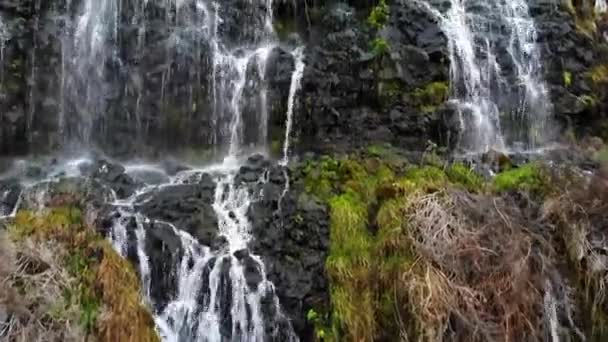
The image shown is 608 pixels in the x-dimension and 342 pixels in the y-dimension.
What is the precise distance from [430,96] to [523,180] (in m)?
2.92

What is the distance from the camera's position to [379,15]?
38.9ft

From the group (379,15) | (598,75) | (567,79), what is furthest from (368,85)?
(598,75)

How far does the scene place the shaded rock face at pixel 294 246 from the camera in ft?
25.2

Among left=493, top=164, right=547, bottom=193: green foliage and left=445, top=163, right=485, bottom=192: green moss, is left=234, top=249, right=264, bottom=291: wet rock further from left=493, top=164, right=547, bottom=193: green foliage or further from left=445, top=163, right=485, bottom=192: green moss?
left=493, top=164, right=547, bottom=193: green foliage

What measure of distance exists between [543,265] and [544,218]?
663 mm

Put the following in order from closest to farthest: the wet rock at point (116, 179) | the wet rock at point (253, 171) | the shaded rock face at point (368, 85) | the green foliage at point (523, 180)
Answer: the green foliage at point (523, 180)
the wet rock at point (116, 179)
the wet rock at point (253, 171)
the shaded rock face at point (368, 85)

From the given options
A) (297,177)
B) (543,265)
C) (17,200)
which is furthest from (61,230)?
(543,265)

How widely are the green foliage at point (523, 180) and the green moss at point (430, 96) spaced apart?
2464mm

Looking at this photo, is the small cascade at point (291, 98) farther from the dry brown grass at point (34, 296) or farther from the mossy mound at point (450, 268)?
the dry brown grass at point (34, 296)

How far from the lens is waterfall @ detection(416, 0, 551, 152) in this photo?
36.4 ft

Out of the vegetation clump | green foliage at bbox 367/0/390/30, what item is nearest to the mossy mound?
the vegetation clump

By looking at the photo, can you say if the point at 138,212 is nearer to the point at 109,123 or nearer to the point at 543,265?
the point at 109,123

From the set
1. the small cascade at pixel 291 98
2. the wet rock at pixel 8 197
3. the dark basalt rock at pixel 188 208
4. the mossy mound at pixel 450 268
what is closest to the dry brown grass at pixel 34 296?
the dark basalt rock at pixel 188 208

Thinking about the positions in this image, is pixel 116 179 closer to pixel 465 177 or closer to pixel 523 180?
pixel 465 177
